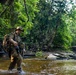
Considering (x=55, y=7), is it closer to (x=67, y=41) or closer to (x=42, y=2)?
(x=42, y=2)

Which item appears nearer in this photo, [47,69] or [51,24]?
[47,69]

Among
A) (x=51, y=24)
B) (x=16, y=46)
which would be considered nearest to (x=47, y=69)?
(x=16, y=46)

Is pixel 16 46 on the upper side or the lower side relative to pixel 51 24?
lower

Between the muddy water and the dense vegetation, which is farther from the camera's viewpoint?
the dense vegetation

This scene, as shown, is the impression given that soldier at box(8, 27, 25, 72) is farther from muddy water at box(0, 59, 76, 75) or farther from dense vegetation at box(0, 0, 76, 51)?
dense vegetation at box(0, 0, 76, 51)

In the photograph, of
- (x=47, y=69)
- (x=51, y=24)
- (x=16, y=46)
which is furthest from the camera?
(x=51, y=24)

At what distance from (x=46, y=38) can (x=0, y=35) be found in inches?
516

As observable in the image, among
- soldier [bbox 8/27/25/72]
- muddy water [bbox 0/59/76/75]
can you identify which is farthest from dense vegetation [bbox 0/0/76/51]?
soldier [bbox 8/27/25/72]

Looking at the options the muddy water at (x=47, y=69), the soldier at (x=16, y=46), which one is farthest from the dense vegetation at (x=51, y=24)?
the soldier at (x=16, y=46)

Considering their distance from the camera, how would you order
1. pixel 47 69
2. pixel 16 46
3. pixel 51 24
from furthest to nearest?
pixel 51 24, pixel 47 69, pixel 16 46

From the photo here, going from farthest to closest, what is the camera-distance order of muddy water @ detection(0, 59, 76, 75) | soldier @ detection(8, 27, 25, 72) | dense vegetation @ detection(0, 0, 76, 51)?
dense vegetation @ detection(0, 0, 76, 51) < muddy water @ detection(0, 59, 76, 75) < soldier @ detection(8, 27, 25, 72)

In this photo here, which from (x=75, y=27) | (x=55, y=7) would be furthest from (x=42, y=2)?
(x=75, y=27)

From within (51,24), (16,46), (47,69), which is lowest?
(47,69)

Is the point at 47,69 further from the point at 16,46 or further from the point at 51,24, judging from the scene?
the point at 51,24
